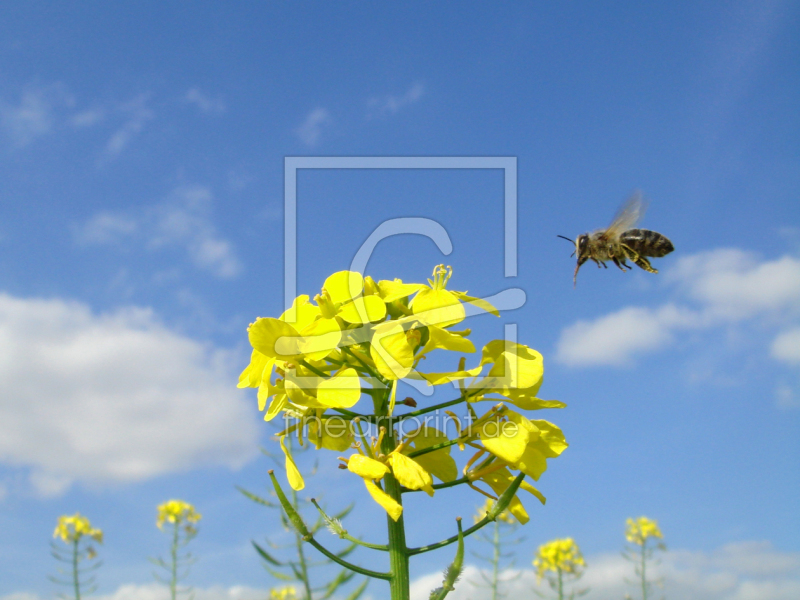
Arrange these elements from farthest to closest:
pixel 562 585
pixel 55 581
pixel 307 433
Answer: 1. pixel 562 585
2. pixel 55 581
3. pixel 307 433

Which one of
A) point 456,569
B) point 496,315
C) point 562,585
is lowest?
point 562,585

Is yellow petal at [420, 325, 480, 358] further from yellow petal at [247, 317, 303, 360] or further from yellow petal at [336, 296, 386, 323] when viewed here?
yellow petal at [247, 317, 303, 360]

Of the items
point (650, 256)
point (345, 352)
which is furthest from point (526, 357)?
point (650, 256)

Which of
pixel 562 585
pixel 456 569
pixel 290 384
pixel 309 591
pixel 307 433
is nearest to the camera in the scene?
pixel 456 569

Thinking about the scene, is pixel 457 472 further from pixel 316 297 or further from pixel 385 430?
pixel 316 297

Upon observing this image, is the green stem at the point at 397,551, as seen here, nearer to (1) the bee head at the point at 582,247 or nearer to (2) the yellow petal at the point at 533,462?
(2) the yellow petal at the point at 533,462

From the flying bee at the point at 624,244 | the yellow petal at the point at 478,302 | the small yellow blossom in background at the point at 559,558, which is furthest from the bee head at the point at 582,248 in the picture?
the small yellow blossom in background at the point at 559,558
